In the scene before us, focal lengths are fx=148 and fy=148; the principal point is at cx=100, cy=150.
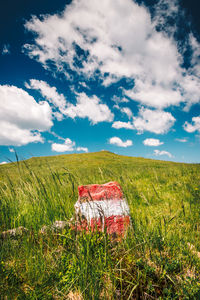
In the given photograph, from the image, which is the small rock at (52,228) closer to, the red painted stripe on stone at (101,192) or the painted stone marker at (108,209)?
the painted stone marker at (108,209)

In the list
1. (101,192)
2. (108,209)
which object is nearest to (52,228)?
(108,209)

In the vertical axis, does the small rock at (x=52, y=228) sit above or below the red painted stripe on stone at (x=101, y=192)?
below

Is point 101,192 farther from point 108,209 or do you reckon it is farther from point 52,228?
point 52,228

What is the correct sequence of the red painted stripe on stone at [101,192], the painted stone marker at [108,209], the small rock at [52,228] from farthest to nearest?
the red painted stripe on stone at [101,192] → the painted stone marker at [108,209] → the small rock at [52,228]

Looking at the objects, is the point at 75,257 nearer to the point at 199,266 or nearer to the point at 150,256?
Answer: the point at 150,256

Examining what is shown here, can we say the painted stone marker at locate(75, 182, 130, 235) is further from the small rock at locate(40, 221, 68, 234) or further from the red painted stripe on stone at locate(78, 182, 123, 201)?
the small rock at locate(40, 221, 68, 234)

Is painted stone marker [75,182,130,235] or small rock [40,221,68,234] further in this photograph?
painted stone marker [75,182,130,235]

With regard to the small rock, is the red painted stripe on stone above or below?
above

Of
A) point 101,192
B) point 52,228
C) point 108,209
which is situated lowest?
point 52,228

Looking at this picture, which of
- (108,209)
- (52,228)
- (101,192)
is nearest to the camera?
(52,228)

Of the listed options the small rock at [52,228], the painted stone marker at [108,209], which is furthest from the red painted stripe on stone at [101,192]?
the small rock at [52,228]

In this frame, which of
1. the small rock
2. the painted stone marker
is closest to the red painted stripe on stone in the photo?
the painted stone marker

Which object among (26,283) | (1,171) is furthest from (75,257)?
(1,171)

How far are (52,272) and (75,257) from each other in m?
0.34
